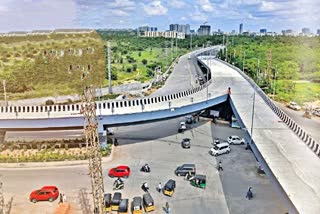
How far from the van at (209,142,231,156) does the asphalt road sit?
227mm

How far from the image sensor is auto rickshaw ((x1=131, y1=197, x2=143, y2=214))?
9.60 metres

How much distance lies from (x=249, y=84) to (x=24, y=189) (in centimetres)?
1492

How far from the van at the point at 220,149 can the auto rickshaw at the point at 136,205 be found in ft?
16.6

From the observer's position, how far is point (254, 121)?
1320 centimetres

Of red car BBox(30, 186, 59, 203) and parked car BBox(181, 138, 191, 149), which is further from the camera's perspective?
parked car BBox(181, 138, 191, 149)

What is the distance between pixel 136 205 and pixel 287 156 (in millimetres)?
4517

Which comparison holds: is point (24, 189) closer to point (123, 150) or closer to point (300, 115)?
point (123, 150)

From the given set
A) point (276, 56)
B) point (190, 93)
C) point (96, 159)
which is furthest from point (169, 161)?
point (276, 56)

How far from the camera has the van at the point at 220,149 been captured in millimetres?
14200

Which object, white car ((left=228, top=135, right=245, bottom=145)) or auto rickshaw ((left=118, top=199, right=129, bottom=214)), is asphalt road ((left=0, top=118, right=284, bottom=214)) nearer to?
white car ((left=228, top=135, right=245, bottom=145))

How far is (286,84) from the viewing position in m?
28.0

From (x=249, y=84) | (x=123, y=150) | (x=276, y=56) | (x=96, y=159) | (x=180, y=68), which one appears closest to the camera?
(x=96, y=159)

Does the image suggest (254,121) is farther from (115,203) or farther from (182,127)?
(115,203)

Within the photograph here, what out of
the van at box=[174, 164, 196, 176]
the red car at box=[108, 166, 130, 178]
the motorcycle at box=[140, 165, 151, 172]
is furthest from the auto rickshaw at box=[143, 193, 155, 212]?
the motorcycle at box=[140, 165, 151, 172]
